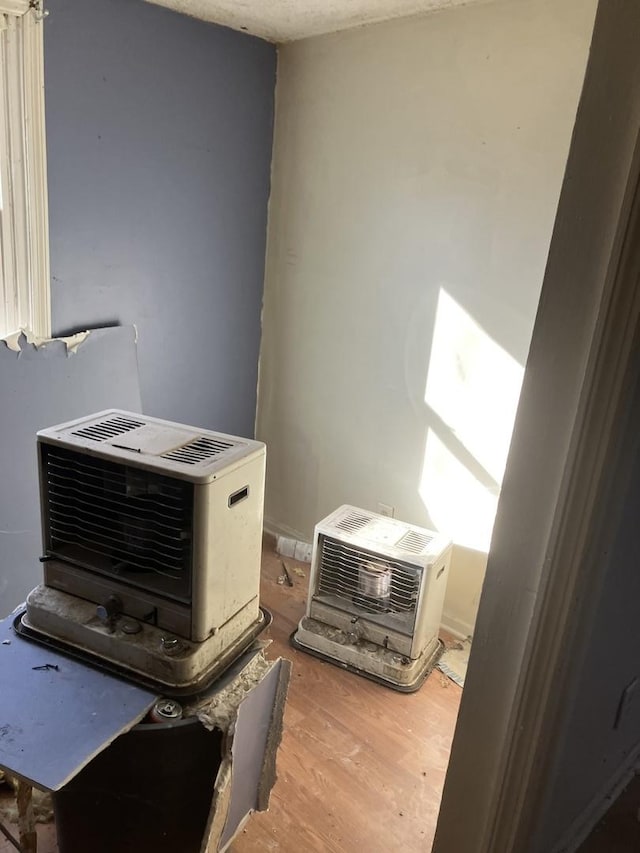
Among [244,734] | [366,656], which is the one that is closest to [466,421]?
[366,656]

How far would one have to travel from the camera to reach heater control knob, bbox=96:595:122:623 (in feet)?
4.33

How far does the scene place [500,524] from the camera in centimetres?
108

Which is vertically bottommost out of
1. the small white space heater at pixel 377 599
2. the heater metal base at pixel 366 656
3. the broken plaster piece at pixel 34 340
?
the heater metal base at pixel 366 656

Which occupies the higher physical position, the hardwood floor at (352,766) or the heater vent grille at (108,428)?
the heater vent grille at (108,428)

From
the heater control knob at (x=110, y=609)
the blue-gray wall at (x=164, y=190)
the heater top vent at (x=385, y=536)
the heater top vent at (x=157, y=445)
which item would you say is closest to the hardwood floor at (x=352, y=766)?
the heater top vent at (x=385, y=536)

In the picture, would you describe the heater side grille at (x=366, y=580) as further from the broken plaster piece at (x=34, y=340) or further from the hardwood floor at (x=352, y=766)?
the broken plaster piece at (x=34, y=340)

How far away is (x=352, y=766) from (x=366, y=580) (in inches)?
23.3

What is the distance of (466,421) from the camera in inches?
94.7

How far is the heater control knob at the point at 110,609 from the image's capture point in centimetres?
132

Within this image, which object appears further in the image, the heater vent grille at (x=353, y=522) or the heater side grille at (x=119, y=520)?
the heater vent grille at (x=353, y=522)

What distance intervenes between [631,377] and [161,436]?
0.89 meters

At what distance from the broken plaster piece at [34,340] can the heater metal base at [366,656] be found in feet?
4.08

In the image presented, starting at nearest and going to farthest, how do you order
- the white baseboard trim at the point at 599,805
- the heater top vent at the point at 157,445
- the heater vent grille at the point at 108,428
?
the heater top vent at the point at 157,445, the heater vent grille at the point at 108,428, the white baseboard trim at the point at 599,805

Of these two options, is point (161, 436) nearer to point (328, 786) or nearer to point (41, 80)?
point (328, 786)
